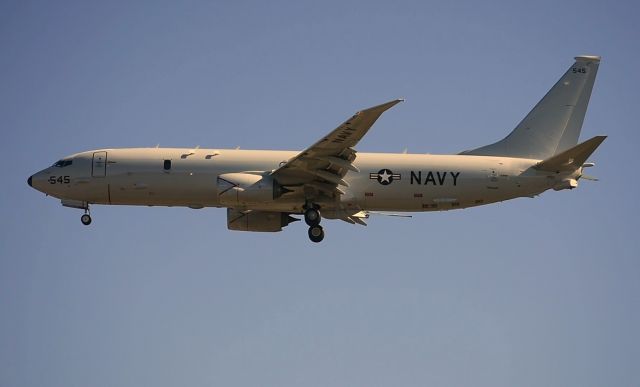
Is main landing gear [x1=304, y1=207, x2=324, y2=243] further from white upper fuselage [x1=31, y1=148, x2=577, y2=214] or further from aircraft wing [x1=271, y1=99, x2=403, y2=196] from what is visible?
aircraft wing [x1=271, y1=99, x2=403, y2=196]

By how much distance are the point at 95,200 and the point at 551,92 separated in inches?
1022

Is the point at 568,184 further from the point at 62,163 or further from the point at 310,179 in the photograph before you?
the point at 62,163

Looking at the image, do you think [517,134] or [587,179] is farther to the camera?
[517,134]

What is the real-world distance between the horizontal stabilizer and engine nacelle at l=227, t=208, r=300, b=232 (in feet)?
47.4

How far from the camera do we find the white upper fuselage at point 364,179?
2255 inches

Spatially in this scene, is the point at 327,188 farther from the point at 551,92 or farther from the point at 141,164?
the point at 551,92

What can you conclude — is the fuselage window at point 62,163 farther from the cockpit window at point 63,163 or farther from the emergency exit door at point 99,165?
the emergency exit door at point 99,165

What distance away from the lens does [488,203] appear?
58281 mm

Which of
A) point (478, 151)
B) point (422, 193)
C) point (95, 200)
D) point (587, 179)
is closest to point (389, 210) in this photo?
point (422, 193)

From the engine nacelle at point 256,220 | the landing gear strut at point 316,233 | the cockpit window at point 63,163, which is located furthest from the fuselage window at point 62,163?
the landing gear strut at point 316,233

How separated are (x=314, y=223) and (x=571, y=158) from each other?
13.5 m

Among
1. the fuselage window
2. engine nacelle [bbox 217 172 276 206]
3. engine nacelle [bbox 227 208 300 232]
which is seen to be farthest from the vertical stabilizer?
the fuselage window

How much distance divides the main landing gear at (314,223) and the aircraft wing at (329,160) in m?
1.18

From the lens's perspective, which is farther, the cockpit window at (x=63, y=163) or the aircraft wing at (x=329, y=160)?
the cockpit window at (x=63, y=163)
